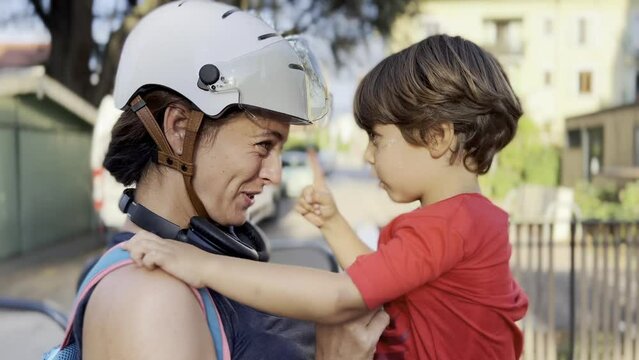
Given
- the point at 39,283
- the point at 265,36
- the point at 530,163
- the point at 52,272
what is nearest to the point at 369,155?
the point at 265,36

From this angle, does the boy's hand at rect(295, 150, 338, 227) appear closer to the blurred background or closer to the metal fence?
the blurred background

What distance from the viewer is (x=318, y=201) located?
227cm

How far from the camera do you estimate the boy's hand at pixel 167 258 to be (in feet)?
4.63

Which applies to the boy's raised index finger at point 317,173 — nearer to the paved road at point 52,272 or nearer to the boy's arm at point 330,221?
the boy's arm at point 330,221

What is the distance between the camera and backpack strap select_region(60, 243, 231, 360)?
145cm

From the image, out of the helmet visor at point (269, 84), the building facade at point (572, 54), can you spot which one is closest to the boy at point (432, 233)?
the helmet visor at point (269, 84)

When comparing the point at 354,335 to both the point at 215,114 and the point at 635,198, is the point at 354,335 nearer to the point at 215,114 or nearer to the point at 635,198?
the point at 215,114

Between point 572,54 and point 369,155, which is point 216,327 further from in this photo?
point 572,54

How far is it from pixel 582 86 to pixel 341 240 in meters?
41.8

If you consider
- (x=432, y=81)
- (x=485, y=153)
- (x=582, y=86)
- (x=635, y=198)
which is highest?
(x=582, y=86)

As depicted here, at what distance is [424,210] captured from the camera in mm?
1742

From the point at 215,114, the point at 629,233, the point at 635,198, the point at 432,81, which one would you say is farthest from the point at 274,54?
the point at 635,198

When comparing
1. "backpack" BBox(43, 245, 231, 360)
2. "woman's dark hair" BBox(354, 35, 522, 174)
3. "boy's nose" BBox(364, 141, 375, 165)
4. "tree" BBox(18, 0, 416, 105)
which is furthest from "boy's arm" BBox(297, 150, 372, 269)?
"tree" BBox(18, 0, 416, 105)

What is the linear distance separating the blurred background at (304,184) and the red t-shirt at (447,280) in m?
1.60
